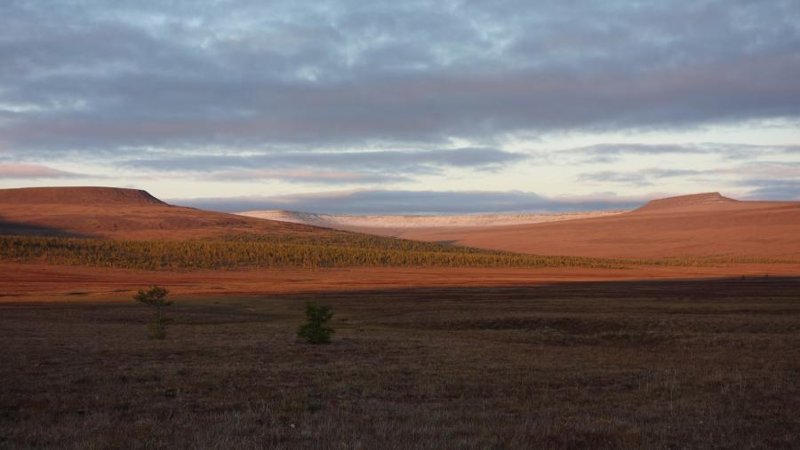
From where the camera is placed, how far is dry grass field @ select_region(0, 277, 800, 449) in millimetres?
10242

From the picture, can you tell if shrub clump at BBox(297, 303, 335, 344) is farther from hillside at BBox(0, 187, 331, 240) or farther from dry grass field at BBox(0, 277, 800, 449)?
hillside at BBox(0, 187, 331, 240)

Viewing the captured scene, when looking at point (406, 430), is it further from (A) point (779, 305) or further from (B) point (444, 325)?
(A) point (779, 305)

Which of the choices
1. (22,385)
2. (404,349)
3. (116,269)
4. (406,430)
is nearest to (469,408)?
(406,430)

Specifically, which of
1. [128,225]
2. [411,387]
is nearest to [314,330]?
[411,387]

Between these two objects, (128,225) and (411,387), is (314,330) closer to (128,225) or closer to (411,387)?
(411,387)

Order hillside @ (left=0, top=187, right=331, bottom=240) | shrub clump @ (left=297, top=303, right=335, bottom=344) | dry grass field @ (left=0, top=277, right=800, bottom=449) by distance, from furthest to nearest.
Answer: hillside @ (left=0, top=187, right=331, bottom=240) < shrub clump @ (left=297, top=303, right=335, bottom=344) < dry grass field @ (left=0, top=277, right=800, bottom=449)

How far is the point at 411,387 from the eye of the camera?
49.6 feet

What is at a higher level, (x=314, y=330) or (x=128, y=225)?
(x=128, y=225)

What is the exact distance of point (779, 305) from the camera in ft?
144

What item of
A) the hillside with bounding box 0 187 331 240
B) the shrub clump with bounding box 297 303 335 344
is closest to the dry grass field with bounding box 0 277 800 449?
the shrub clump with bounding box 297 303 335 344

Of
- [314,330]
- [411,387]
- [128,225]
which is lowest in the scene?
[314,330]

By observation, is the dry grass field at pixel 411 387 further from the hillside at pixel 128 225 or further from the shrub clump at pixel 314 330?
the hillside at pixel 128 225

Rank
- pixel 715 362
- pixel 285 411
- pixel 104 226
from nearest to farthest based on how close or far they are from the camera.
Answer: pixel 285 411 < pixel 715 362 < pixel 104 226

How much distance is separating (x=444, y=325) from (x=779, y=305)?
21.4 metres
